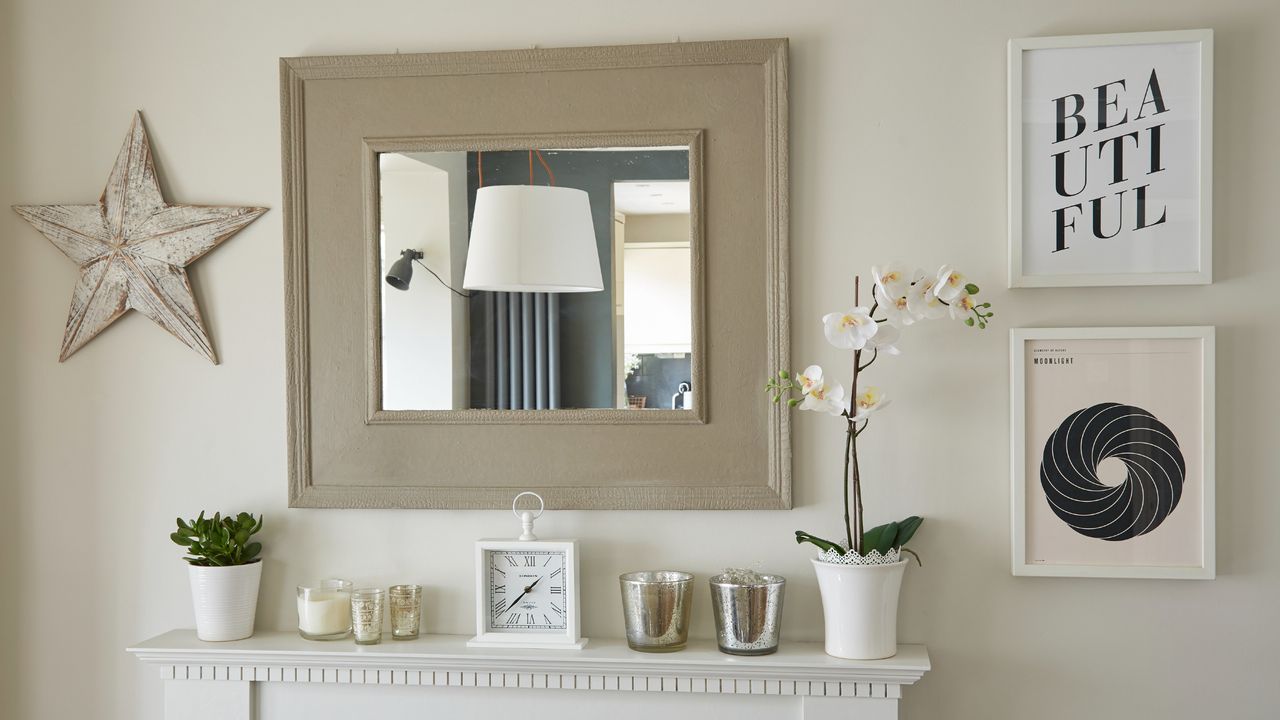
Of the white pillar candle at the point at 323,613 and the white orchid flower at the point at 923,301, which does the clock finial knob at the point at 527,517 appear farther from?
the white orchid flower at the point at 923,301

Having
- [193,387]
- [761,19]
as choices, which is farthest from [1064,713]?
[193,387]

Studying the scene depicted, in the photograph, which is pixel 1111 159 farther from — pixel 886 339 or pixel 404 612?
pixel 404 612

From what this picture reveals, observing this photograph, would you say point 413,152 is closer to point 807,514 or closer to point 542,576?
point 542,576

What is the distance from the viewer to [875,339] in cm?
156

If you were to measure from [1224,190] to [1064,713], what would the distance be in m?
0.85

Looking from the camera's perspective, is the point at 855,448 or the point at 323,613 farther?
the point at 323,613

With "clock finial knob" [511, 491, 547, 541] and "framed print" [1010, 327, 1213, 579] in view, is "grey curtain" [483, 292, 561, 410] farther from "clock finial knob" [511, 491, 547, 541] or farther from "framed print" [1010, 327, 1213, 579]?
"framed print" [1010, 327, 1213, 579]

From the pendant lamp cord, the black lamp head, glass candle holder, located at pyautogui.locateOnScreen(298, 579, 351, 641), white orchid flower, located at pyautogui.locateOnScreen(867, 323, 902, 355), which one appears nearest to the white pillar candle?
glass candle holder, located at pyautogui.locateOnScreen(298, 579, 351, 641)

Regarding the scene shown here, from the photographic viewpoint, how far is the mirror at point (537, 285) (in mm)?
1688

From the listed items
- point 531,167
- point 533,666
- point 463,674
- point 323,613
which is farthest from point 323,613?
point 531,167

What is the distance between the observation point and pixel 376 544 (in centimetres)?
177

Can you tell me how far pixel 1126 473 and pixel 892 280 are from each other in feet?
1.60

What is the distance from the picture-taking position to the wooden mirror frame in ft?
5.50

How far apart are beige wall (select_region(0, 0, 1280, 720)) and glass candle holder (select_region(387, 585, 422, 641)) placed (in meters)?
0.06
